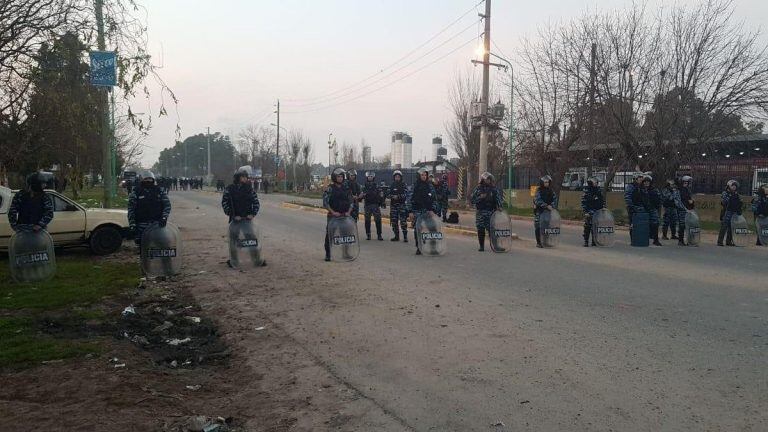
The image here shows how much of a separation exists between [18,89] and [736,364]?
11.8 meters

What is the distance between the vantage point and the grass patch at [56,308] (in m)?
5.54

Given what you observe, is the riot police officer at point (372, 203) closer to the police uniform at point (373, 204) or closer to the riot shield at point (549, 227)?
the police uniform at point (373, 204)

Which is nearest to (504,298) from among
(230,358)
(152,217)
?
(230,358)

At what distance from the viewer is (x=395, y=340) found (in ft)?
19.5

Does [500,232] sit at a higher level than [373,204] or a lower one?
lower

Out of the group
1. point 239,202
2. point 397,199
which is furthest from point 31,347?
point 397,199

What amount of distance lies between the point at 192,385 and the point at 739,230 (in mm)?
14452

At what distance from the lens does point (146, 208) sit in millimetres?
9438

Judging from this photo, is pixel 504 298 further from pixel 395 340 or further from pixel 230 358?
pixel 230 358

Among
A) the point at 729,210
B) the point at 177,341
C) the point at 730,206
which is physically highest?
the point at 730,206

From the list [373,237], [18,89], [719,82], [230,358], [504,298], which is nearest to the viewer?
[230,358]

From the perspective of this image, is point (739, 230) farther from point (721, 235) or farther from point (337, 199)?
point (337, 199)

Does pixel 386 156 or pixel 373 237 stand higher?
pixel 386 156

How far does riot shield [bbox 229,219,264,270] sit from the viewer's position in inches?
404
